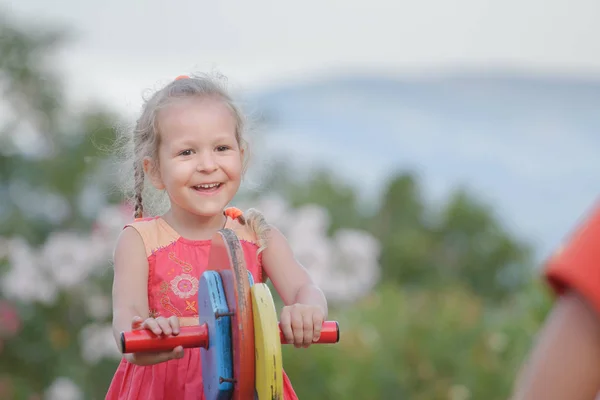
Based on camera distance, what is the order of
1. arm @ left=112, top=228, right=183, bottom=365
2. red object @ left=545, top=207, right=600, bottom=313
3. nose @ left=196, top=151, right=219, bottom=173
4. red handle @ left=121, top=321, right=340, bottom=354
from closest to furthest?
red object @ left=545, top=207, right=600, bottom=313 < red handle @ left=121, top=321, right=340, bottom=354 < arm @ left=112, top=228, right=183, bottom=365 < nose @ left=196, top=151, right=219, bottom=173

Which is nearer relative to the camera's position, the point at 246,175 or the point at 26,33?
the point at 246,175

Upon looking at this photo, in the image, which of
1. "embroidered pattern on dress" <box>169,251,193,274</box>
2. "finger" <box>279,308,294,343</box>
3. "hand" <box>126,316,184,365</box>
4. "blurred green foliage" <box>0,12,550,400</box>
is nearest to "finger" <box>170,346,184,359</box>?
"hand" <box>126,316,184,365</box>

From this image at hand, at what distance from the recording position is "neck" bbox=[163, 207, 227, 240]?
8.27ft

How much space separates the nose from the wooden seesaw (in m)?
0.33

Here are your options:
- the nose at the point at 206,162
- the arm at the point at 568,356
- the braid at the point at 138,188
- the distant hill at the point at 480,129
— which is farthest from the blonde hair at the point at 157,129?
the distant hill at the point at 480,129

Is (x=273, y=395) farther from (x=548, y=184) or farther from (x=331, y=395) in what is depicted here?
(x=548, y=184)

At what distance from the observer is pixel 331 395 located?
19.6ft

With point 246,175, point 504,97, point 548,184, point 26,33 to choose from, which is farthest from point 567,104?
point 246,175

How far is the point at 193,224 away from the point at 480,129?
11.7 meters

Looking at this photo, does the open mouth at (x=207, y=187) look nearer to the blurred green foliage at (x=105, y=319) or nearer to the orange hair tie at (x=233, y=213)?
the orange hair tie at (x=233, y=213)

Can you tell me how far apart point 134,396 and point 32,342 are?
4526 millimetres

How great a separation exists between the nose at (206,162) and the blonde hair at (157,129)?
134 millimetres

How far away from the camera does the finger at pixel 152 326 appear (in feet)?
6.54

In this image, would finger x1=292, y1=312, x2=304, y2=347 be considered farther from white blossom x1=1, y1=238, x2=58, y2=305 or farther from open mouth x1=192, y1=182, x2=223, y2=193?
white blossom x1=1, y1=238, x2=58, y2=305
